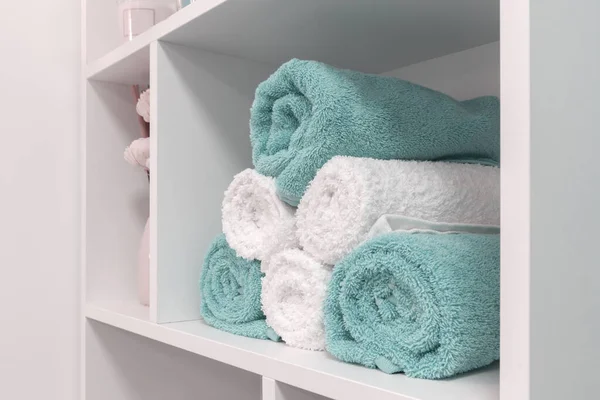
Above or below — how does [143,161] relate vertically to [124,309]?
above

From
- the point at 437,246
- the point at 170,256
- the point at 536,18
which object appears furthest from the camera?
the point at 170,256

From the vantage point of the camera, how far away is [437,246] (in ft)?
1.56

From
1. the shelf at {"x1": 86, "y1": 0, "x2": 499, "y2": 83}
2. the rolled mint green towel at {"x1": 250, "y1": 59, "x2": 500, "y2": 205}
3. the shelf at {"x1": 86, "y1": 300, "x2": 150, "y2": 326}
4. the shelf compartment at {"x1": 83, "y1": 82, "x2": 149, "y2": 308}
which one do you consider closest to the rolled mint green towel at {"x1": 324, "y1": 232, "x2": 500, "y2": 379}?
the rolled mint green towel at {"x1": 250, "y1": 59, "x2": 500, "y2": 205}

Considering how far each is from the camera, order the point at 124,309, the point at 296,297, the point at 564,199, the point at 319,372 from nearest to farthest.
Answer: the point at 564,199
the point at 319,372
the point at 296,297
the point at 124,309

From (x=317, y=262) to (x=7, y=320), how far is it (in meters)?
0.57

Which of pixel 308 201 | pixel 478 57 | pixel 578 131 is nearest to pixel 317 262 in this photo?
pixel 308 201

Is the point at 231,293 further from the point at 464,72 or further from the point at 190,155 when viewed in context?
the point at 464,72

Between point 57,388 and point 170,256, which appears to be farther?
point 57,388

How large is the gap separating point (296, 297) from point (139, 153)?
1.34ft

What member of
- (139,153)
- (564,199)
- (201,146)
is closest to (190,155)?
(201,146)

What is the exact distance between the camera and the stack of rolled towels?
0.46 metres

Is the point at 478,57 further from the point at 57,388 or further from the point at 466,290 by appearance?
the point at 57,388

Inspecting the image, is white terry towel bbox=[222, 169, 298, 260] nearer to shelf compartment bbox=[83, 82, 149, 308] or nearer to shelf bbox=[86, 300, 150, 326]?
shelf bbox=[86, 300, 150, 326]

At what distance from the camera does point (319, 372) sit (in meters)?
0.49
